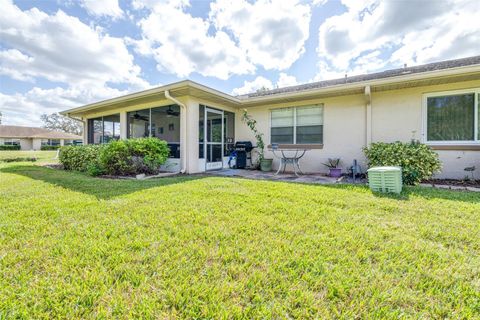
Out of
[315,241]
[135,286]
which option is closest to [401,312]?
[315,241]

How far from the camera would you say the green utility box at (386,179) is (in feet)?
13.7

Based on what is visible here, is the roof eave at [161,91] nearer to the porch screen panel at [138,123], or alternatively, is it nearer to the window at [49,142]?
the porch screen panel at [138,123]

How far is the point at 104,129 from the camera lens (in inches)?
427

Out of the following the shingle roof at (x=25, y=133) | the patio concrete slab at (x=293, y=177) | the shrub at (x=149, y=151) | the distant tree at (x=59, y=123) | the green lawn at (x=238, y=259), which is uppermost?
the distant tree at (x=59, y=123)

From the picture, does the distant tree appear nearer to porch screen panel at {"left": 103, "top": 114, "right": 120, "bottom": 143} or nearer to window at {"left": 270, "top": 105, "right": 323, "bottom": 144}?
porch screen panel at {"left": 103, "top": 114, "right": 120, "bottom": 143}

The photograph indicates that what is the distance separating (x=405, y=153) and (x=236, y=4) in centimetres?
727

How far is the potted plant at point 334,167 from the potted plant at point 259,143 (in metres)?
1.95

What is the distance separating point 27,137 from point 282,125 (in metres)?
45.1

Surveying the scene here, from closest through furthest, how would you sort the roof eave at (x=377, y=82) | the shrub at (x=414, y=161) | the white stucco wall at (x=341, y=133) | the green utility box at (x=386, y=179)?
the green utility box at (x=386, y=179) < the roof eave at (x=377, y=82) < the shrub at (x=414, y=161) < the white stucco wall at (x=341, y=133)

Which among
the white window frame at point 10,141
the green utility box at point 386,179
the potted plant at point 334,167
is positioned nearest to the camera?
the green utility box at point 386,179

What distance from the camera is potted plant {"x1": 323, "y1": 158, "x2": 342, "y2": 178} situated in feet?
21.3

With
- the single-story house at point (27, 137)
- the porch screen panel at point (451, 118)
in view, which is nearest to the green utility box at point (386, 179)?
the porch screen panel at point (451, 118)

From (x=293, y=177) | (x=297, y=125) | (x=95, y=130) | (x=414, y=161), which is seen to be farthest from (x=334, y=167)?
(x=95, y=130)

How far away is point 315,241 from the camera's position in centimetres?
220
